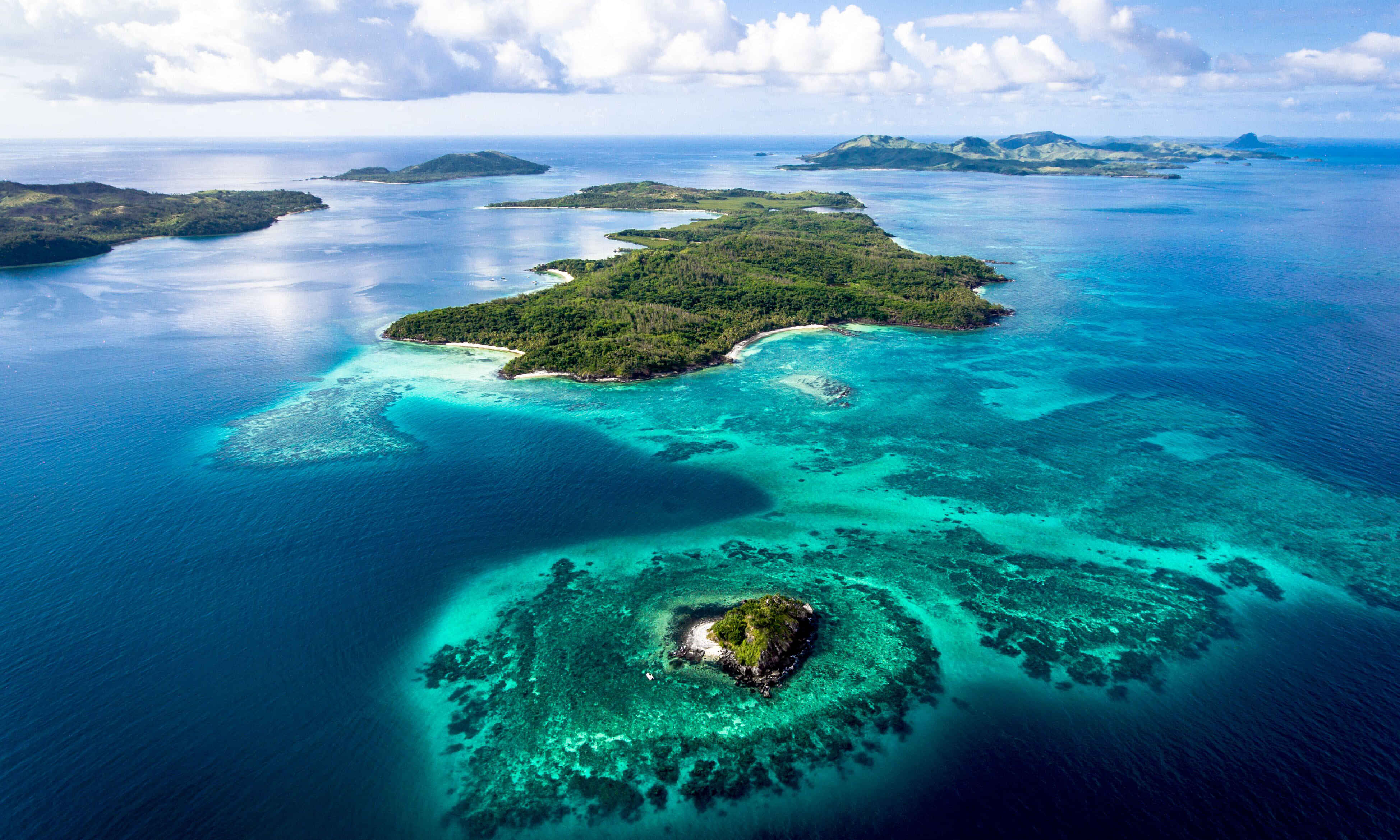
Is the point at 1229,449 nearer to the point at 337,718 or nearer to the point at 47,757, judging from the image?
the point at 337,718

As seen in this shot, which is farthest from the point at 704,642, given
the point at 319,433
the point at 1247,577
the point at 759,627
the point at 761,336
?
the point at 761,336

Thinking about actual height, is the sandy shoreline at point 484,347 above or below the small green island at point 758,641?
above

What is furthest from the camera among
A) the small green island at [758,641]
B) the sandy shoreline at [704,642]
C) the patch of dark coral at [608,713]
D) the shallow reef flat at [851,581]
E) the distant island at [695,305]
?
the distant island at [695,305]

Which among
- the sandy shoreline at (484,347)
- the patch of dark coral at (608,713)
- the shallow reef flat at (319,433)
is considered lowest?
the patch of dark coral at (608,713)

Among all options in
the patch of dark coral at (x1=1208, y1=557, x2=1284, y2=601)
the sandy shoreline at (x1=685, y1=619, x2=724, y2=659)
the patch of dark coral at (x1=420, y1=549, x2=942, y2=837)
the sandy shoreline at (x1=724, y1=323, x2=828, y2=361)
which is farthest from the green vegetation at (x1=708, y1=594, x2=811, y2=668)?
the sandy shoreline at (x1=724, y1=323, x2=828, y2=361)

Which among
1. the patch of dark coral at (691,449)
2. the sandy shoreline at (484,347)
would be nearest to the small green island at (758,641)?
the patch of dark coral at (691,449)

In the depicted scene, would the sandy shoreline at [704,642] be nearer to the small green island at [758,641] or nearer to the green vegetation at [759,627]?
the small green island at [758,641]

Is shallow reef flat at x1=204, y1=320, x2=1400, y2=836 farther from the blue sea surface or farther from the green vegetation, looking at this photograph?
the green vegetation
